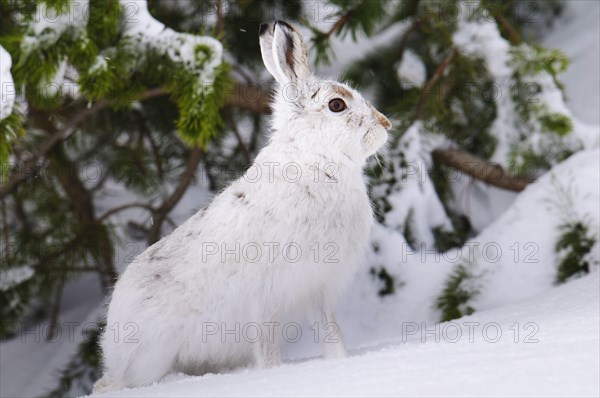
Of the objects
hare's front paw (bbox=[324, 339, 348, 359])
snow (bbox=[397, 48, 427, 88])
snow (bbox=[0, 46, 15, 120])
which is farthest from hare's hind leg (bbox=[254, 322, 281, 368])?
snow (bbox=[397, 48, 427, 88])

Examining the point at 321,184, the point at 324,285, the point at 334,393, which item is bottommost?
the point at 334,393

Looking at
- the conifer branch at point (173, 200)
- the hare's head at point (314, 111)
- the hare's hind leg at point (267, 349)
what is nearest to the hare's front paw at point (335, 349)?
the hare's hind leg at point (267, 349)

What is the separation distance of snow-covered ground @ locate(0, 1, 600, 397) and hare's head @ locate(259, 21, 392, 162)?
505mm

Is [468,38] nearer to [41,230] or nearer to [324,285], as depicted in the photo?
[324,285]

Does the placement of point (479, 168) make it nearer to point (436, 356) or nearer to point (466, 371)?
point (436, 356)

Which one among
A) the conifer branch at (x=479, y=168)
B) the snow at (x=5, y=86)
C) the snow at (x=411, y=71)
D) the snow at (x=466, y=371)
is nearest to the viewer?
the snow at (x=466, y=371)

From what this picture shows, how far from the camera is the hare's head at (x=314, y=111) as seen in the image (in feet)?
6.94

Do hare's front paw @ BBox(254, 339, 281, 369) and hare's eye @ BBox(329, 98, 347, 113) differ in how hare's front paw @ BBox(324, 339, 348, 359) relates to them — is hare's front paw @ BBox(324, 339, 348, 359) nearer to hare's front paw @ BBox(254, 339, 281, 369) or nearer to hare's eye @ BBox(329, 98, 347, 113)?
hare's front paw @ BBox(254, 339, 281, 369)

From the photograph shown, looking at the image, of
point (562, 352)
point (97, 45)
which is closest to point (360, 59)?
point (97, 45)

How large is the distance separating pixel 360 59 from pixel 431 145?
0.53m

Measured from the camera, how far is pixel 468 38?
3.01 m

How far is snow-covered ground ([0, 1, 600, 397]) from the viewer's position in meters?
1.35

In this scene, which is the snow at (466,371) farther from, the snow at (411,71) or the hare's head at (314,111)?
the snow at (411,71)

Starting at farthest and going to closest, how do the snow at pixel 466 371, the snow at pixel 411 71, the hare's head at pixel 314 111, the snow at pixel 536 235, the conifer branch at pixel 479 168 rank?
the snow at pixel 411 71, the conifer branch at pixel 479 168, the snow at pixel 536 235, the hare's head at pixel 314 111, the snow at pixel 466 371
